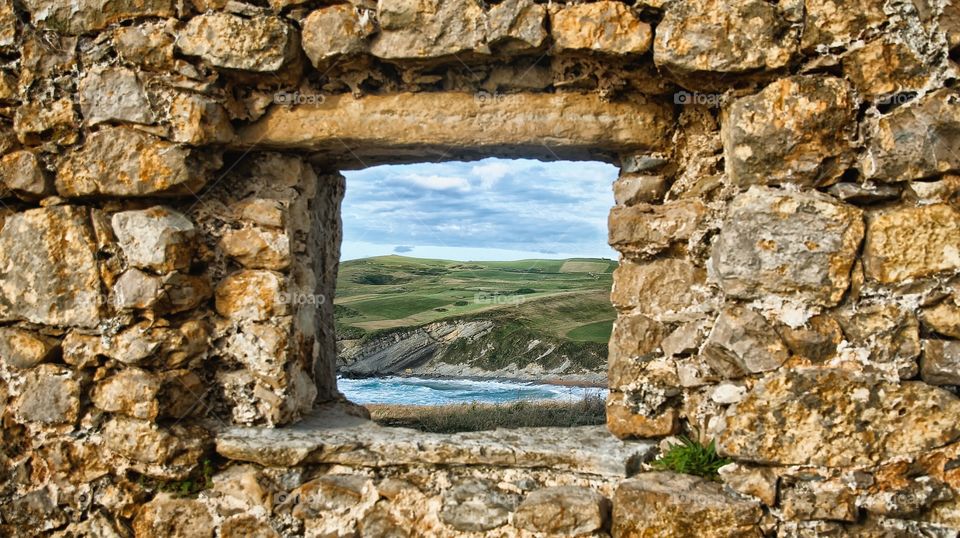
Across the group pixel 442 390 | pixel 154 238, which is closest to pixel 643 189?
pixel 154 238

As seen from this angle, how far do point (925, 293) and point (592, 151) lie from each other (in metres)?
1.47

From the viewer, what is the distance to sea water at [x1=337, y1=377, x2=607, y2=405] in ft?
35.7

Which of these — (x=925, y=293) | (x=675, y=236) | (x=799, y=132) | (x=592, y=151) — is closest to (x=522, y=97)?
(x=592, y=151)

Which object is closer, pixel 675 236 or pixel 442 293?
pixel 675 236

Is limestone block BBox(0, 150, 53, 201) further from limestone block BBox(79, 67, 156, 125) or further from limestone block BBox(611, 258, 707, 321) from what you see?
limestone block BBox(611, 258, 707, 321)

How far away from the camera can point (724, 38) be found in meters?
2.83

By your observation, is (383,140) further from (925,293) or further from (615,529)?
(925,293)

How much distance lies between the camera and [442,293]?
71.6ft

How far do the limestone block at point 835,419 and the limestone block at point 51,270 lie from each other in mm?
2854

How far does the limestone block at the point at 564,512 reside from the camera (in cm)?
289

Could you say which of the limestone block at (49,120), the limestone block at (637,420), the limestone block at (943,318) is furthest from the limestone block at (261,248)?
→ the limestone block at (943,318)

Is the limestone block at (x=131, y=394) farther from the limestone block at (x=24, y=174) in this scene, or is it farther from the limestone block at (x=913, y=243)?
the limestone block at (x=913, y=243)

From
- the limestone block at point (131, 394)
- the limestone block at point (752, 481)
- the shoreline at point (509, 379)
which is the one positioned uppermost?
the limestone block at point (131, 394)

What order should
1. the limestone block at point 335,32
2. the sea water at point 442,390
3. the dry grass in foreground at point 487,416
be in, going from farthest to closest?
1. the sea water at point 442,390
2. the dry grass in foreground at point 487,416
3. the limestone block at point 335,32
